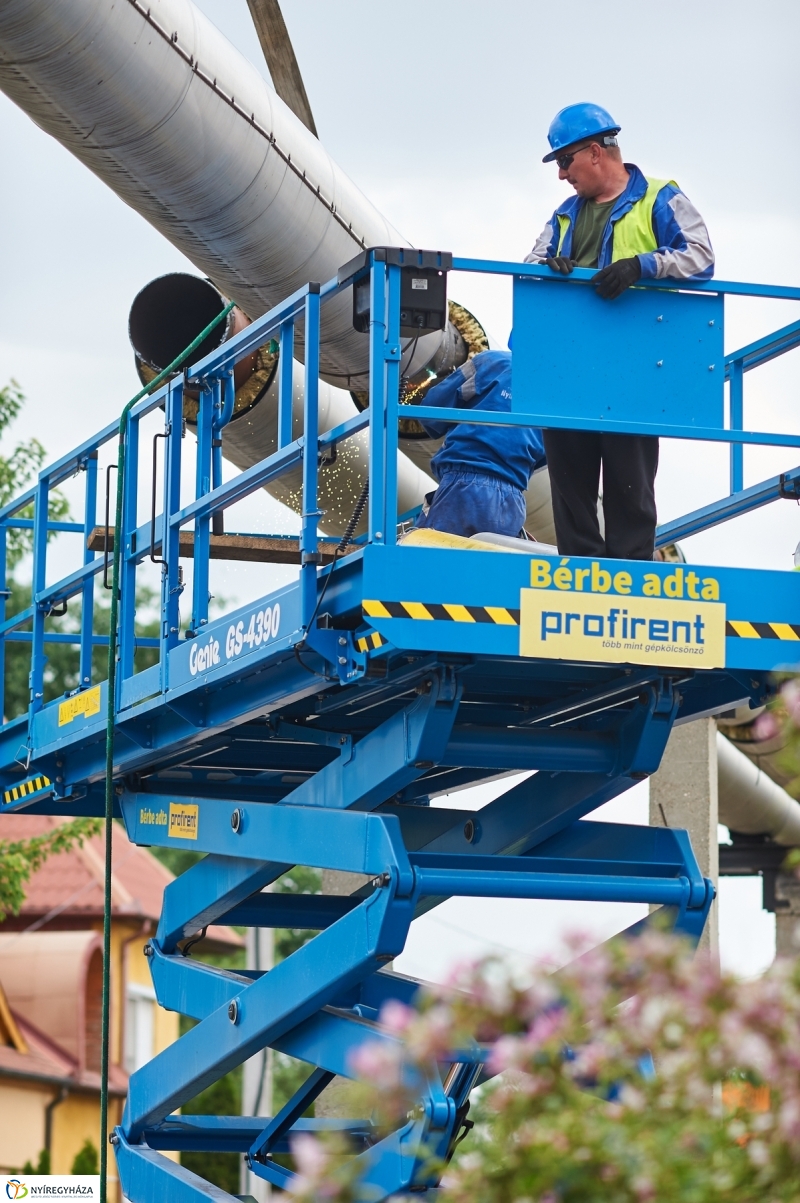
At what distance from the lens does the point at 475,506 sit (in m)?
7.25

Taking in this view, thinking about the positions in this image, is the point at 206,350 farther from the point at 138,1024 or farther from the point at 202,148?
the point at 138,1024

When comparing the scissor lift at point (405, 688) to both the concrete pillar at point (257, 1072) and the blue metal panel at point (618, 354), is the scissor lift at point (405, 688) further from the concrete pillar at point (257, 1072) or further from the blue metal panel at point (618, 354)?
the concrete pillar at point (257, 1072)

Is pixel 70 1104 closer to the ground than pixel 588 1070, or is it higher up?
closer to the ground

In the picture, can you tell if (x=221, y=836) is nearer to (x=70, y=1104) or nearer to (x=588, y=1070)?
(x=588, y=1070)

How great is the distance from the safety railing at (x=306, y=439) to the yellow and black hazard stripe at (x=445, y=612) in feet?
0.70

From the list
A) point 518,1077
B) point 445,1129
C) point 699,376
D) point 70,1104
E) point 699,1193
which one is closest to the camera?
point 699,1193

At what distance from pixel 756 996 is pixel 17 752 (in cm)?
726

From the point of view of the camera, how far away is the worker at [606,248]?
659 cm

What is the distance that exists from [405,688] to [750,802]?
14.1 meters

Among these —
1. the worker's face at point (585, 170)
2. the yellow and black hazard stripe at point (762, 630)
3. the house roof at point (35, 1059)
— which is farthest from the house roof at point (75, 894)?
the yellow and black hazard stripe at point (762, 630)

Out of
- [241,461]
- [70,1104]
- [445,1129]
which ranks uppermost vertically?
[241,461]

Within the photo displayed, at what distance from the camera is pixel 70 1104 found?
93.7 feet

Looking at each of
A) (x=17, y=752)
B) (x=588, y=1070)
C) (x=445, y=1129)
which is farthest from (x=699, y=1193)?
(x=17, y=752)

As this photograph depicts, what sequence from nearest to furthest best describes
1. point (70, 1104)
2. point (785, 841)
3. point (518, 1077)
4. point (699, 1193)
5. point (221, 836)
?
point (699, 1193)
point (518, 1077)
point (221, 836)
point (785, 841)
point (70, 1104)
